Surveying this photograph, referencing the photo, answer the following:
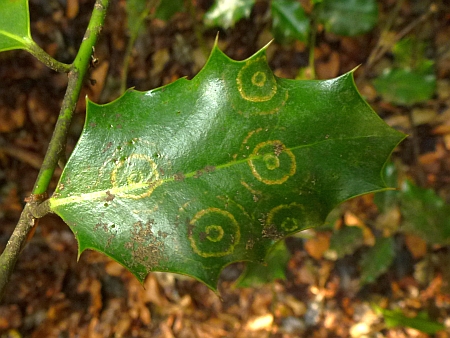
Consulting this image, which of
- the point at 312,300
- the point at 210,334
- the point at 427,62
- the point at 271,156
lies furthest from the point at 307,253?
the point at 271,156

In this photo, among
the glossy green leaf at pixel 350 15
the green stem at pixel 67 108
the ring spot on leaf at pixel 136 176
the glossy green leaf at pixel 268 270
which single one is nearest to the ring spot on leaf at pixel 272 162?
the ring spot on leaf at pixel 136 176

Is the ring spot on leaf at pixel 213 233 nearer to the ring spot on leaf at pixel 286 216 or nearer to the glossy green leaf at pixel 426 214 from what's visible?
the ring spot on leaf at pixel 286 216

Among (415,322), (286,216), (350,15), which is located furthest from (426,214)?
(286,216)

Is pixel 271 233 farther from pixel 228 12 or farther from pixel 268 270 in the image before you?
pixel 228 12

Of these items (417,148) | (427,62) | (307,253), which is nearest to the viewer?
(427,62)

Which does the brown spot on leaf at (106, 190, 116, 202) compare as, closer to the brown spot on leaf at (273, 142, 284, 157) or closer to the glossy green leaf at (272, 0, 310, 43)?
the brown spot on leaf at (273, 142, 284, 157)

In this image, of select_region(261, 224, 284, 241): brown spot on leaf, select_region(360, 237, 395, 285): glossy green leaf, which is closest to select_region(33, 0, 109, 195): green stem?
select_region(261, 224, 284, 241): brown spot on leaf

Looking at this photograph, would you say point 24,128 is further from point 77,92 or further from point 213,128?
point 213,128

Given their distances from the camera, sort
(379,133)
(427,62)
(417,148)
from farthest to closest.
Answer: (417,148)
(427,62)
(379,133)
